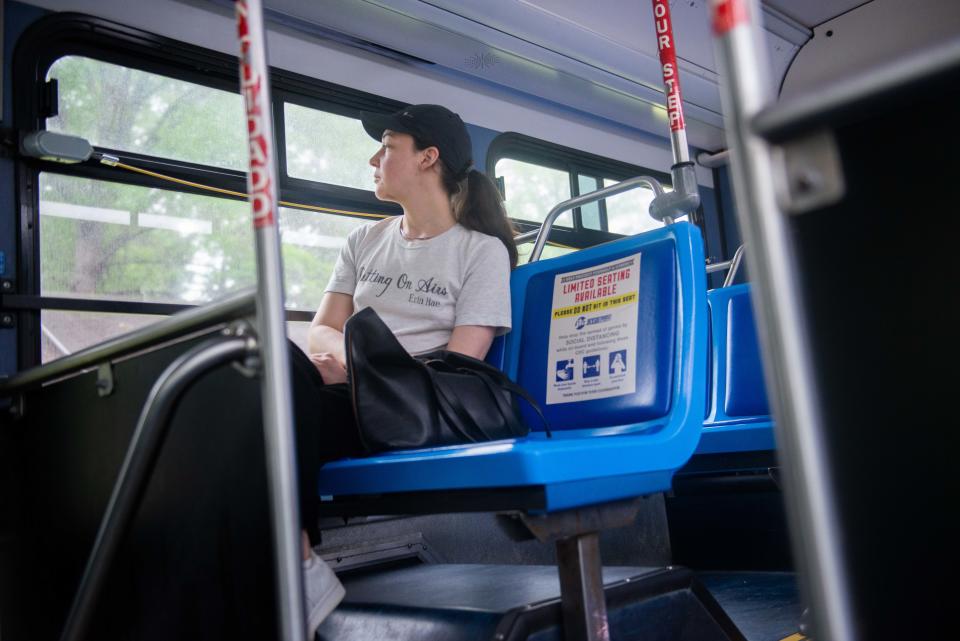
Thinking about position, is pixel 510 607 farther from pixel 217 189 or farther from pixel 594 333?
pixel 217 189

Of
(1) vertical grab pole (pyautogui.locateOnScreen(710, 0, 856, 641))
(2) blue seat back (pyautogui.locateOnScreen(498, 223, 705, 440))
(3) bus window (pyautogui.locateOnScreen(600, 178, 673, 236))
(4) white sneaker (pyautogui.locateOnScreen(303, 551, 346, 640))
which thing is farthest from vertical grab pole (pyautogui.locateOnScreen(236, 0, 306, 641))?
(3) bus window (pyautogui.locateOnScreen(600, 178, 673, 236))

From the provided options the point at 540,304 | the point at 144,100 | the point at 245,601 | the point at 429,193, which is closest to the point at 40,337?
the point at 144,100

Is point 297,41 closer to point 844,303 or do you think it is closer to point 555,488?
point 555,488

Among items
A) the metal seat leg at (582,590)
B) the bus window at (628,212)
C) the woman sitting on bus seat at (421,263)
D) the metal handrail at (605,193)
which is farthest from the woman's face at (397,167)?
the bus window at (628,212)

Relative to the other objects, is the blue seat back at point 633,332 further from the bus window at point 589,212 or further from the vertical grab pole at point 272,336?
the bus window at point 589,212

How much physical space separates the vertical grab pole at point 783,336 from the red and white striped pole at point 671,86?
1661mm

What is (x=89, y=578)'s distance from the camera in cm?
120

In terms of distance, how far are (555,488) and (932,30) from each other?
594 cm

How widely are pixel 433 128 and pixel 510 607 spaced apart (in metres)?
1.35

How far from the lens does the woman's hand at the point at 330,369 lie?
6.75ft

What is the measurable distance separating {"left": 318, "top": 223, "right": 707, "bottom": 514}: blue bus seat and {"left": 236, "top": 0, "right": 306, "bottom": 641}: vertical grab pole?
438 mm

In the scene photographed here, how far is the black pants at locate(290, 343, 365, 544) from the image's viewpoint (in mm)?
1520

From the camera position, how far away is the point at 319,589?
1395 millimetres

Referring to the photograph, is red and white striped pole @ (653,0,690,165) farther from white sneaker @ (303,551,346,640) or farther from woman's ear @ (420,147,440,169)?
white sneaker @ (303,551,346,640)
